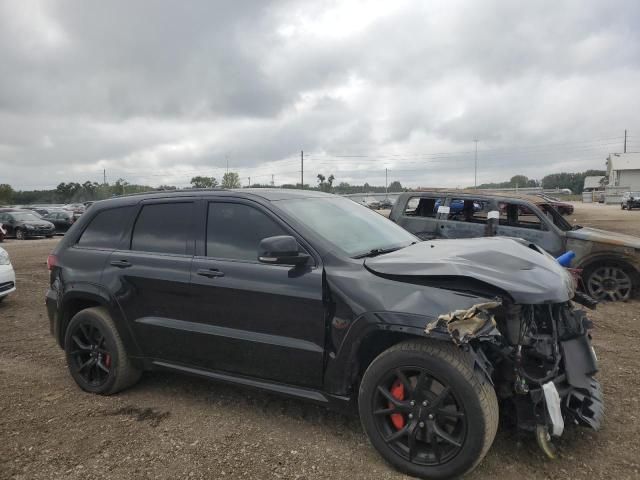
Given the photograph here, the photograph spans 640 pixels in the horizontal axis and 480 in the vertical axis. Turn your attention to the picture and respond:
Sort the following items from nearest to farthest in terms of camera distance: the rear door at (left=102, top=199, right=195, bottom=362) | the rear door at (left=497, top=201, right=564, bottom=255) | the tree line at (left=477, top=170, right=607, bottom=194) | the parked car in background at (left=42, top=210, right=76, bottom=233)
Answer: the rear door at (left=102, top=199, right=195, bottom=362) < the rear door at (left=497, top=201, right=564, bottom=255) < the parked car in background at (left=42, top=210, right=76, bottom=233) < the tree line at (left=477, top=170, right=607, bottom=194)

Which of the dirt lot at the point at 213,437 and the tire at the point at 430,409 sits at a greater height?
the tire at the point at 430,409

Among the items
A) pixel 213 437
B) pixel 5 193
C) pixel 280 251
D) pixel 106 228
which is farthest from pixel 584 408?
pixel 5 193

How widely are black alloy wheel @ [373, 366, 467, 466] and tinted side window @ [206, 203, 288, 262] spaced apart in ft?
4.16

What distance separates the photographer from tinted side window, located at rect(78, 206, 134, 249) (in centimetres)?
422

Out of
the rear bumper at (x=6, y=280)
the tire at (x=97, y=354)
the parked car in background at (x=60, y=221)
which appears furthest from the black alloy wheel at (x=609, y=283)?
the parked car in background at (x=60, y=221)

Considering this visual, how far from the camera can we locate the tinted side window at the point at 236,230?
3.47m

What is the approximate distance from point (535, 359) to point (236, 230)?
7.19ft

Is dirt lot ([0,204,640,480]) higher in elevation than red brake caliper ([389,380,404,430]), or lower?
lower

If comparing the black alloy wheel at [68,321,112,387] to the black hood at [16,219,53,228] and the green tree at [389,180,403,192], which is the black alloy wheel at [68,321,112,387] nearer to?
the black hood at [16,219,53,228]

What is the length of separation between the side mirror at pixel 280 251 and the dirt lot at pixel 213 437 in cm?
122

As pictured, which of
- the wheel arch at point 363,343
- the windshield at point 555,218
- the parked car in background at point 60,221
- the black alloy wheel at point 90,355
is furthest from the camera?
the parked car in background at point 60,221

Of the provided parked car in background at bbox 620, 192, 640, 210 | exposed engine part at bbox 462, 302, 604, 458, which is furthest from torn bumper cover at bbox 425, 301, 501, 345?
parked car in background at bbox 620, 192, 640, 210

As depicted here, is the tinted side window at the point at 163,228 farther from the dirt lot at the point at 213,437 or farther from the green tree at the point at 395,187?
the green tree at the point at 395,187

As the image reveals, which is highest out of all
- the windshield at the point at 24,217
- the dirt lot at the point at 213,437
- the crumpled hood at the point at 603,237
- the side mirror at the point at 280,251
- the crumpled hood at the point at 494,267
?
the side mirror at the point at 280,251
